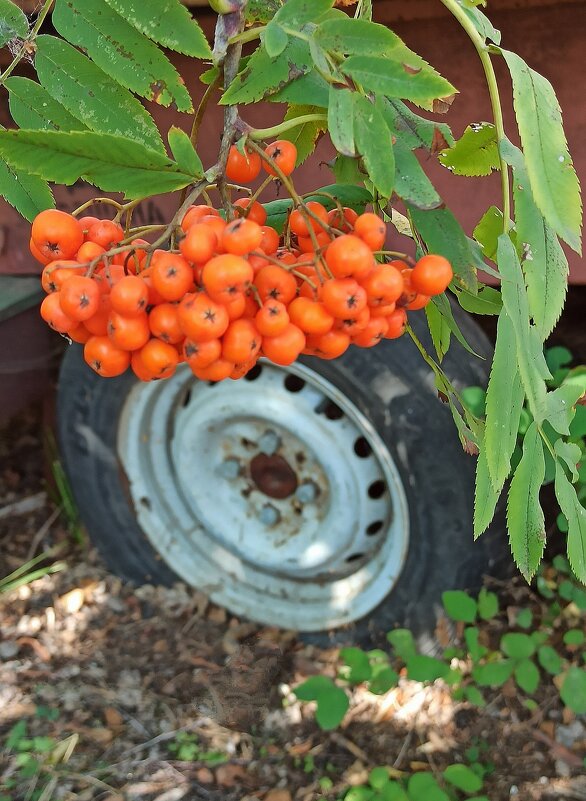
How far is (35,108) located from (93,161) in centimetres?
26

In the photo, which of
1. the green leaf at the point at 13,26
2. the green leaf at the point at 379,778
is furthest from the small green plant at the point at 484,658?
the green leaf at the point at 13,26

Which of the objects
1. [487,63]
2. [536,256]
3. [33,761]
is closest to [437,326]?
[536,256]

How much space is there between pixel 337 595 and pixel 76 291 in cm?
161

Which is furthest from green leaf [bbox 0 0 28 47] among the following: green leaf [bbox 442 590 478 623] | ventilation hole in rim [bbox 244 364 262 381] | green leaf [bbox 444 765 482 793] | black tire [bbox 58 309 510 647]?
green leaf [bbox 444 765 482 793]

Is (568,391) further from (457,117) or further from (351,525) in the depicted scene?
(351,525)

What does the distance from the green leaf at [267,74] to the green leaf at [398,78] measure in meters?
0.05

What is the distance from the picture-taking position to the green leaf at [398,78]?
2.00 feet

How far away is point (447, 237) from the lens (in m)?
0.73

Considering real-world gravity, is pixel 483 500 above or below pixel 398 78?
below

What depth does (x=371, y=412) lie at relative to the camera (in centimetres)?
176

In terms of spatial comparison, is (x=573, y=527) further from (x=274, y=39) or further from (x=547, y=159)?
(x=274, y=39)

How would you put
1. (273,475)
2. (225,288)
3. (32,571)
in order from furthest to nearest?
1. (32,571)
2. (273,475)
3. (225,288)

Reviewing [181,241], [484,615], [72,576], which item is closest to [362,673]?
[484,615]

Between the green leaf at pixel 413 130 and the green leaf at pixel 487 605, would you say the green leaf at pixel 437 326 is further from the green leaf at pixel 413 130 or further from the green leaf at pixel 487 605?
the green leaf at pixel 487 605
